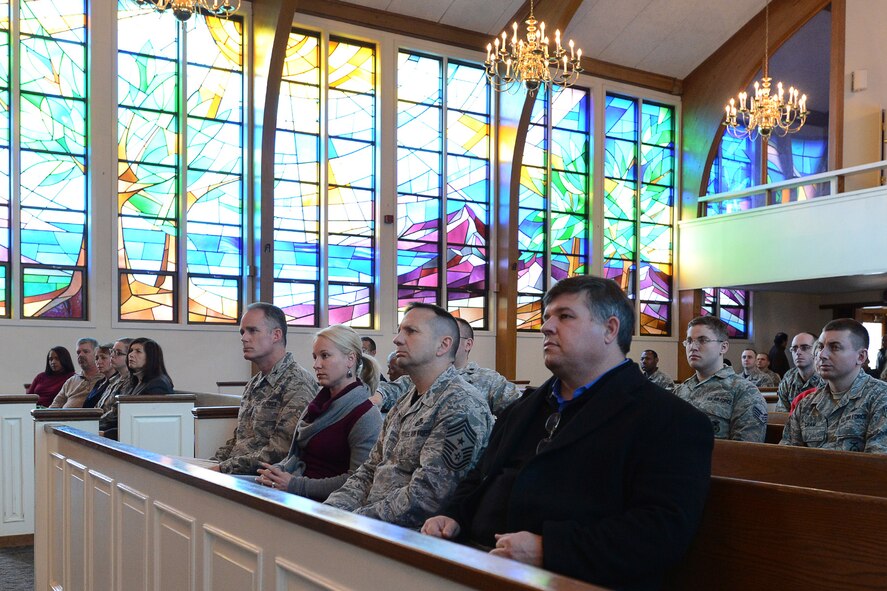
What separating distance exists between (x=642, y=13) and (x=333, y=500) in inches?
397

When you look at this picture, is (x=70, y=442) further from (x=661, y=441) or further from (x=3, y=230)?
(x=3, y=230)

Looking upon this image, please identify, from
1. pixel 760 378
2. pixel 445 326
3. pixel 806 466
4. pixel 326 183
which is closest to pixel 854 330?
pixel 806 466

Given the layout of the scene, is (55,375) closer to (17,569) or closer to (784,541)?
(17,569)

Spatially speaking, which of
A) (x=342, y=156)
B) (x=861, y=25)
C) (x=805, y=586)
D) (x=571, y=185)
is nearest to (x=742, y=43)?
(x=861, y=25)

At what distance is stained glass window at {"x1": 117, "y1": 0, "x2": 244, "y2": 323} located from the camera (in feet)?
29.9

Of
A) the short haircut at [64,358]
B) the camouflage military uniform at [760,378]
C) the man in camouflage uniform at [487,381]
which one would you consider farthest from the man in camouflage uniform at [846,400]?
the short haircut at [64,358]

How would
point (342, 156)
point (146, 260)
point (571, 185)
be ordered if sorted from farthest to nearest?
point (571, 185) < point (342, 156) < point (146, 260)

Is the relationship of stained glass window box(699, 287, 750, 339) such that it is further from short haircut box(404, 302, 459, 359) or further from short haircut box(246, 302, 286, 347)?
short haircut box(404, 302, 459, 359)

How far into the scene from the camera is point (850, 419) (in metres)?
3.54

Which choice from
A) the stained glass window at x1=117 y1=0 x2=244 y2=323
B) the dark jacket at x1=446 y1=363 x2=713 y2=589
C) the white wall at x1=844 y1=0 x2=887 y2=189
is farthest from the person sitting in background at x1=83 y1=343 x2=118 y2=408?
the white wall at x1=844 y1=0 x2=887 y2=189

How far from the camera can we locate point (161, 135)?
9.32 meters

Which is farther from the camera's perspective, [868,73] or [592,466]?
[868,73]

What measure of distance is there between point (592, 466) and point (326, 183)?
28.4ft

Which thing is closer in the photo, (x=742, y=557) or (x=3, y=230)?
(x=742, y=557)
